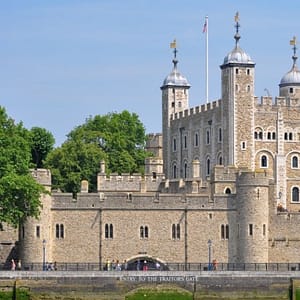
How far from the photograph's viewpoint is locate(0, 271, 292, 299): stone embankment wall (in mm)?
82312

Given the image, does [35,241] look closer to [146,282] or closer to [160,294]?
[146,282]

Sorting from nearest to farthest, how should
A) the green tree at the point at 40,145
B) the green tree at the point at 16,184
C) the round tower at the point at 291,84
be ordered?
1. the green tree at the point at 16,184
2. the green tree at the point at 40,145
3. the round tower at the point at 291,84

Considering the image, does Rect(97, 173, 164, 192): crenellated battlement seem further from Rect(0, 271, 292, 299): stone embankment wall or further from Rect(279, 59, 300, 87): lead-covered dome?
Rect(279, 59, 300, 87): lead-covered dome

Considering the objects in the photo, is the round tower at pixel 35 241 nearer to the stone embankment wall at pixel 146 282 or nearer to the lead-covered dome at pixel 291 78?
the stone embankment wall at pixel 146 282

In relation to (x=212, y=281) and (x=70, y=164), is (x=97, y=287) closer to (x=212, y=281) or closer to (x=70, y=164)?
(x=212, y=281)

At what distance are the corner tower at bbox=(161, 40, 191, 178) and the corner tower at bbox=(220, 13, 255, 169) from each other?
12827 mm

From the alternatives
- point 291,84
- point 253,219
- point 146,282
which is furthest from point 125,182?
point 291,84

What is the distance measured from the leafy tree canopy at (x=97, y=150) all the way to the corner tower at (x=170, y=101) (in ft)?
12.2

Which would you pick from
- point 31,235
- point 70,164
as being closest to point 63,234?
point 31,235

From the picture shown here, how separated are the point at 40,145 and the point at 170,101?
1434 cm

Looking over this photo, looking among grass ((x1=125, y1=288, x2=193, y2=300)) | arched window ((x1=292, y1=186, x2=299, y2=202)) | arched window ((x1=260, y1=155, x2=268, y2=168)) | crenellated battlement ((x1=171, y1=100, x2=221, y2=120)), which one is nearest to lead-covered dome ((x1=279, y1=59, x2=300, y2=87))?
crenellated battlement ((x1=171, y1=100, x2=221, y2=120))

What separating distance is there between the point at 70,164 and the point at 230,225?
79.7 feet

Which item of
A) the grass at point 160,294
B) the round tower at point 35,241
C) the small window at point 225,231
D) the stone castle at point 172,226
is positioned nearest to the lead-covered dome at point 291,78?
the stone castle at point 172,226

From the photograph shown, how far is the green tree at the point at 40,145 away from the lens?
12200cm
